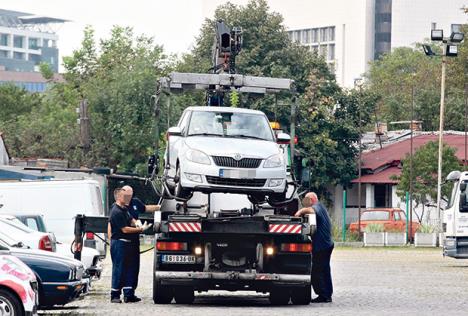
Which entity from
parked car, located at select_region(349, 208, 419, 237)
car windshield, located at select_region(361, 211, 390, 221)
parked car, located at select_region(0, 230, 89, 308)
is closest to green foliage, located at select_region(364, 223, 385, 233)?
parked car, located at select_region(349, 208, 419, 237)

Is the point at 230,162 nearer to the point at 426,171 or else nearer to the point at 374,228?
the point at 374,228

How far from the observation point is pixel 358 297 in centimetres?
2681

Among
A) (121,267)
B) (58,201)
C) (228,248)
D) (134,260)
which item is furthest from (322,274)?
(58,201)

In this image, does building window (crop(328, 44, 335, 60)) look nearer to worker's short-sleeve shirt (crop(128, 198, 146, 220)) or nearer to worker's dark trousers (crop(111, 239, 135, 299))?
worker's short-sleeve shirt (crop(128, 198, 146, 220))

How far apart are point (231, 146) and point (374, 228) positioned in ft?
129

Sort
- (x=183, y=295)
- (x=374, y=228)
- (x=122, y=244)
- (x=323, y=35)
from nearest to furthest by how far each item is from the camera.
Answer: (x=122, y=244) < (x=183, y=295) < (x=374, y=228) < (x=323, y=35)

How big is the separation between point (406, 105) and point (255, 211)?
277 ft

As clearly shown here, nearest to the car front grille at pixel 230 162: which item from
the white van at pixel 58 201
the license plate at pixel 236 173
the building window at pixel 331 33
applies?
the license plate at pixel 236 173

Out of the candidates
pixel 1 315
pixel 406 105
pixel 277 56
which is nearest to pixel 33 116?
pixel 277 56

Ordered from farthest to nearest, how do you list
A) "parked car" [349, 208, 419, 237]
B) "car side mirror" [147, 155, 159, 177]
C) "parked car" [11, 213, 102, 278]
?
"parked car" [349, 208, 419, 237] < "parked car" [11, 213, 102, 278] < "car side mirror" [147, 155, 159, 177]

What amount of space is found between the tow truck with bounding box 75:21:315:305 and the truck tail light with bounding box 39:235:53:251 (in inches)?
71.3

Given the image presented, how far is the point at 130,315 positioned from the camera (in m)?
21.5

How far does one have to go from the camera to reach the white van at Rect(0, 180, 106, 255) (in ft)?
111

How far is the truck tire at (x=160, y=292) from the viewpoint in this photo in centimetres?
2389
